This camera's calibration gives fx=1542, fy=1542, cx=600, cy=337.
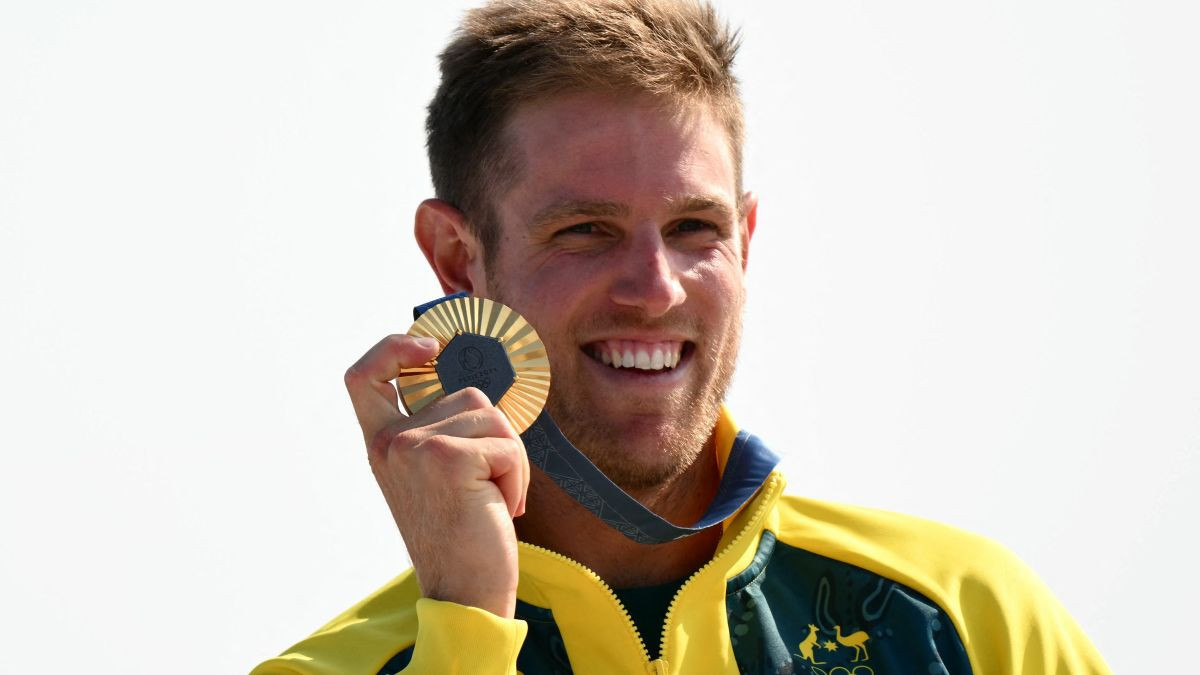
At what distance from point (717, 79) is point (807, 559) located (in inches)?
66.6

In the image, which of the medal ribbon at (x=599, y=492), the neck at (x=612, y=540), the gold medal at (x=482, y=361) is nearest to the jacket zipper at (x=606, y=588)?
the medal ribbon at (x=599, y=492)

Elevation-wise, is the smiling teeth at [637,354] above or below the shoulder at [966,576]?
above

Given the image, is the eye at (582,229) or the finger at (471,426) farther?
the eye at (582,229)

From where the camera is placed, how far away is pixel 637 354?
4988 millimetres

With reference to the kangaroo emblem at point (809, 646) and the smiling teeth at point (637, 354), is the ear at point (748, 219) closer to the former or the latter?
the smiling teeth at point (637, 354)

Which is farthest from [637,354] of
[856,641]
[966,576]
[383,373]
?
[966,576]

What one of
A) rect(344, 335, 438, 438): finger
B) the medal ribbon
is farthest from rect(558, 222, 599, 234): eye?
rect(344, 335, 438, 438): finger

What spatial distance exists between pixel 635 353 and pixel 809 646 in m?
1.07

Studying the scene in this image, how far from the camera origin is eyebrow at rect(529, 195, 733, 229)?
493 cm

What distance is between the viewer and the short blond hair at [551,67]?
203 inches

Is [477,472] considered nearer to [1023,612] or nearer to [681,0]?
[1023,612]

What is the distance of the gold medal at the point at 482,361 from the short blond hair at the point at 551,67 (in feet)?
2.74

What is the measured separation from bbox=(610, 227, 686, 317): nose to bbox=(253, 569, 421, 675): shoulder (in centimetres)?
122

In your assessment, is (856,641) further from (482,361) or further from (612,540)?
(482,361)
